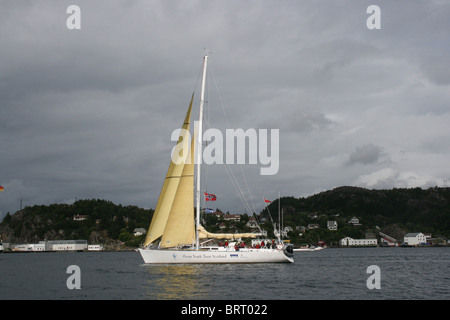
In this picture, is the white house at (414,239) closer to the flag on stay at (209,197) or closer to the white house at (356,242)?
the white house at (356,242)

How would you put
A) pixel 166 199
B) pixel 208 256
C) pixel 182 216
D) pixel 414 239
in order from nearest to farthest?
pixel 208 256 < pixel 182 216 < pixel 166 199 < pixel 414 239

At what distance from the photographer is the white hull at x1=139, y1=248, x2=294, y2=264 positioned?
42.7 metres

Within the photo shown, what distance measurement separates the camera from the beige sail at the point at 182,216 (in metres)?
43.3

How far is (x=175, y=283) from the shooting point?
32.2m

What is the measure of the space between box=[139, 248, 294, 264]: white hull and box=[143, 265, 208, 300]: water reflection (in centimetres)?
78

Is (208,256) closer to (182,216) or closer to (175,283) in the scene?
(182,216)

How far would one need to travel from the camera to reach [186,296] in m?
26.8

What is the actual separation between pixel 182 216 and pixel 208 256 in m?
4.51

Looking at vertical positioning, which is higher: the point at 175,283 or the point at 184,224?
the point at 184,224

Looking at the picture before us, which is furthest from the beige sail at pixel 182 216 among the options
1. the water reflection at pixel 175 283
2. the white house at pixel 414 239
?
the white house at pixel 414 239

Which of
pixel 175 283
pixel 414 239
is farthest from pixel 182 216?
pixel 414 239
